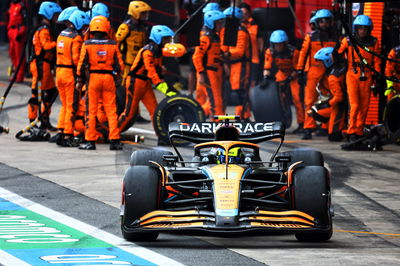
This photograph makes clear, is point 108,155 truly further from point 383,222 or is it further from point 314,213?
point 314,213

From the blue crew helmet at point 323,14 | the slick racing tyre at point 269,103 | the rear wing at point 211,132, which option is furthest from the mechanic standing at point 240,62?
the rear wing at point 211,132

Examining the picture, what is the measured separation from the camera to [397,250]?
10086mm

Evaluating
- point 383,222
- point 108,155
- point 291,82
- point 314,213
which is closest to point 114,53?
point 108,155

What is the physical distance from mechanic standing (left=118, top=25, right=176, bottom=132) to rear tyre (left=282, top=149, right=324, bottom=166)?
680 centimetres

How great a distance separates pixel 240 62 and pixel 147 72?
4.15m

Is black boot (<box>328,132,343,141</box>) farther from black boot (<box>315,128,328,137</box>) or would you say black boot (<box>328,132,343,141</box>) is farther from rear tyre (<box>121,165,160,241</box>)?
rear tyre (<box>121,165,160,241</box>)

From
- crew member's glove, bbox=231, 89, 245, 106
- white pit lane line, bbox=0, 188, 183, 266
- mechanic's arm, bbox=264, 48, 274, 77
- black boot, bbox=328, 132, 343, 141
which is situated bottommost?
black boot, bbox=328, 132, 343, 141

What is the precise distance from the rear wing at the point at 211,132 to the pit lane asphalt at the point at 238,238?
1090mm

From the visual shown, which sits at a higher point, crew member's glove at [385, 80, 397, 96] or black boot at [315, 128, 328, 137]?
crew member's glove at [385, 80, 397, 96]

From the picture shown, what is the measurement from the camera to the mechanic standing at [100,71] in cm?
1736

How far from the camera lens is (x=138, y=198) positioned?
10.3 meters

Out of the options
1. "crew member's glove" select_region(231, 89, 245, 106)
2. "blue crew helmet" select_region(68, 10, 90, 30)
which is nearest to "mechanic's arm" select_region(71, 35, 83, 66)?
"blue crew helmet" select_region(68, 10, 90, 30)

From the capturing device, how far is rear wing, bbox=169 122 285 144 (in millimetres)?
11945

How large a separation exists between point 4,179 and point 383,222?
5260 mm
